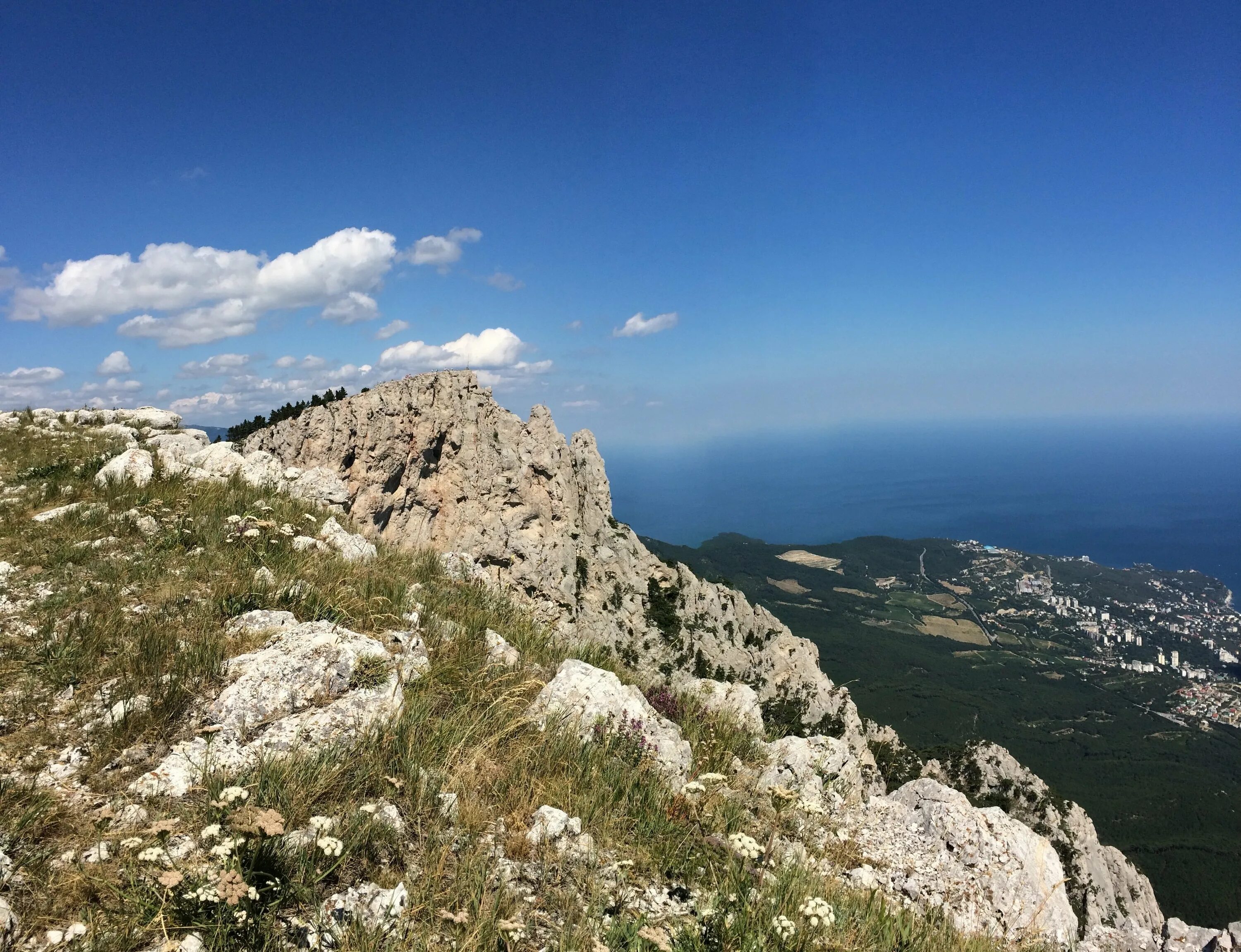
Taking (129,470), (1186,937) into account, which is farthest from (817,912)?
(1186,937)

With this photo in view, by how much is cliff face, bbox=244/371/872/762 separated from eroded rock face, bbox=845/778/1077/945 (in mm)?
27705

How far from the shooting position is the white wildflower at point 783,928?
2.90 m

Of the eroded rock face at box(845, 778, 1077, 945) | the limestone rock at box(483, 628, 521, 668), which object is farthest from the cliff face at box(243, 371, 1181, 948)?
the limestone rock at box(483, 628, 521, 668)

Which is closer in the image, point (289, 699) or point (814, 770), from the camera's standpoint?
point (289, 699)

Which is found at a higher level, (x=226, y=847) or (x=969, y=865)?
(x=226, y=847)

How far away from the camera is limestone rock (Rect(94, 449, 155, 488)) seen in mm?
9148

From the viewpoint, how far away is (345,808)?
346cm

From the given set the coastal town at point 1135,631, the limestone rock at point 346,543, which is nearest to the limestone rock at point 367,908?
the limestone rock at point 346,543

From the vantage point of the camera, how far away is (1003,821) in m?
8.04

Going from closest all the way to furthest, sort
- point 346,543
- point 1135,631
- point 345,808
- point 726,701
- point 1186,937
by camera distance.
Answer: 1. point 345,808
2. point 726,701
3. point 346,543
4. point 1186,937
5. point 1135,631

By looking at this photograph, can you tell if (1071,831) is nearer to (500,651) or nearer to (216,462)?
(500,651)

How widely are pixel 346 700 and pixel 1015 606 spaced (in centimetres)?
21810

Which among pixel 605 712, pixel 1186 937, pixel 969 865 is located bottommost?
pixel 1186 937

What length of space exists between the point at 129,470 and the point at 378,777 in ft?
29.2
